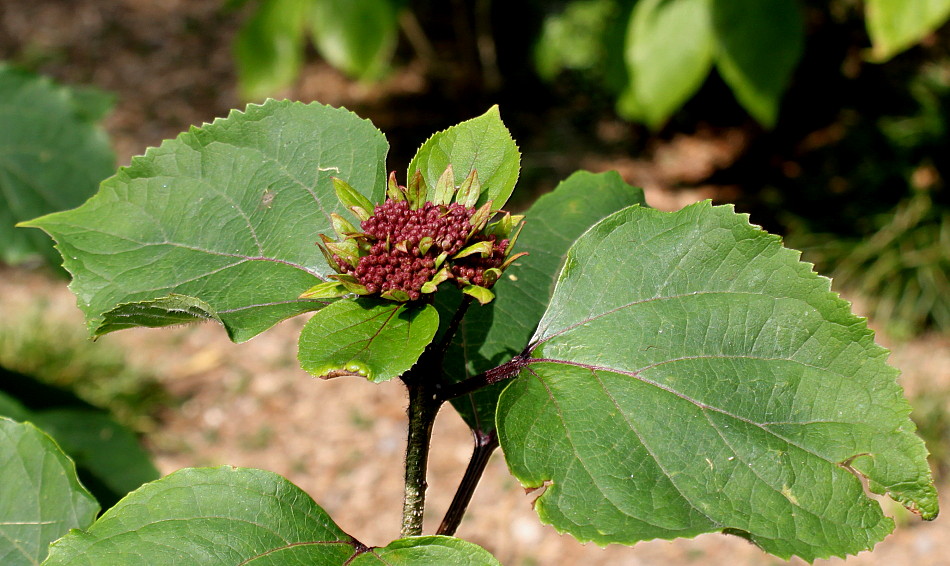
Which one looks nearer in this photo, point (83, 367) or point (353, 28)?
point (353, 28)

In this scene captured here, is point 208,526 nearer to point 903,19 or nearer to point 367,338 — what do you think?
point 367,338

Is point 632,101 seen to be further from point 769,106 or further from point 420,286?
point 420,286

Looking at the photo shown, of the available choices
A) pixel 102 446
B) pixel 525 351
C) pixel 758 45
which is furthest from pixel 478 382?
pixel 758 45

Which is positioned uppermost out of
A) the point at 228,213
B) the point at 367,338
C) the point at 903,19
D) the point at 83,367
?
the point at 903,19

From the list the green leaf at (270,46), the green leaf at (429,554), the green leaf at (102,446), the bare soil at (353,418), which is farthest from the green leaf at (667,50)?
the green leaf at (429,554)

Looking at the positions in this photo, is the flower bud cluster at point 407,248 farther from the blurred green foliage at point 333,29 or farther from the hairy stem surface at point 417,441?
the blurred green foliage at point 333,29

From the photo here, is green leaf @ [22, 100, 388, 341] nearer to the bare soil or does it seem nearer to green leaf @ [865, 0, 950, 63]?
green leaf @ [865, 0, 950, 63]
